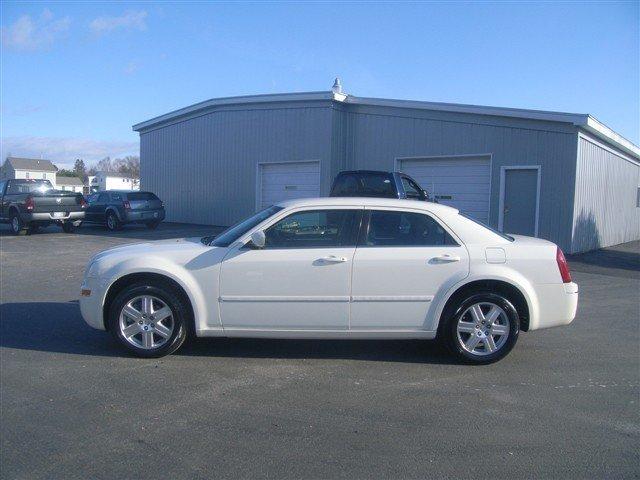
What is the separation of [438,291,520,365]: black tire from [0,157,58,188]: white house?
82833 millimetres

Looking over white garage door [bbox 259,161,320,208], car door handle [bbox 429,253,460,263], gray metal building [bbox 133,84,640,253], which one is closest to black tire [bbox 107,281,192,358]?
car door handle [bbox 429,253,460,263]

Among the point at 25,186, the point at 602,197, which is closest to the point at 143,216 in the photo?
the point at 25,186

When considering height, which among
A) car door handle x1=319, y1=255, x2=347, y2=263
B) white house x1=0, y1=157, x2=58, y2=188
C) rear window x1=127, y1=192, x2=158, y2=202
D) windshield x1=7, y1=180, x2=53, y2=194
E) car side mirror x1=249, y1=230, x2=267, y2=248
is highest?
white house x1=0, y1=157, x2=58, y2=188

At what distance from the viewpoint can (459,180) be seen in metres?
17.3

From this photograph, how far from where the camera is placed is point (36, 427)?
426 cm

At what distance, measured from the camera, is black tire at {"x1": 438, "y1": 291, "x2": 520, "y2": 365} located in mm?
5688

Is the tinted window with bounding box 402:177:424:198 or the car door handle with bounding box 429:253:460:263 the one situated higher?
the tinted window with bounding box 402:177:424:198

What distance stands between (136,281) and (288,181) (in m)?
15.7

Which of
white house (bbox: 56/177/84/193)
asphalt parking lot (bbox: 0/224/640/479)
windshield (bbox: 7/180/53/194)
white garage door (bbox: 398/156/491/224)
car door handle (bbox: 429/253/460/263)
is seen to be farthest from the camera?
white house (bbox: 56/177/84/193)

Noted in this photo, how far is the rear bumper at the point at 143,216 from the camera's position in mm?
21203

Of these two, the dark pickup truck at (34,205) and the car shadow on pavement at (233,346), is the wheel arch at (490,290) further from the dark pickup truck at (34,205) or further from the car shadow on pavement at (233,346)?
the dark pickup truck at (34,205)

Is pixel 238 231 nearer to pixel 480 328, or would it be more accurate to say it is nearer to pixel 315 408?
pixel 315 408

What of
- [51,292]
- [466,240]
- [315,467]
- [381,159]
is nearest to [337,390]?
[315,467]

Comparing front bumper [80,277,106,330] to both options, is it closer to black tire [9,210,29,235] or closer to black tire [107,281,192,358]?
black tire [107,281,192,358]
